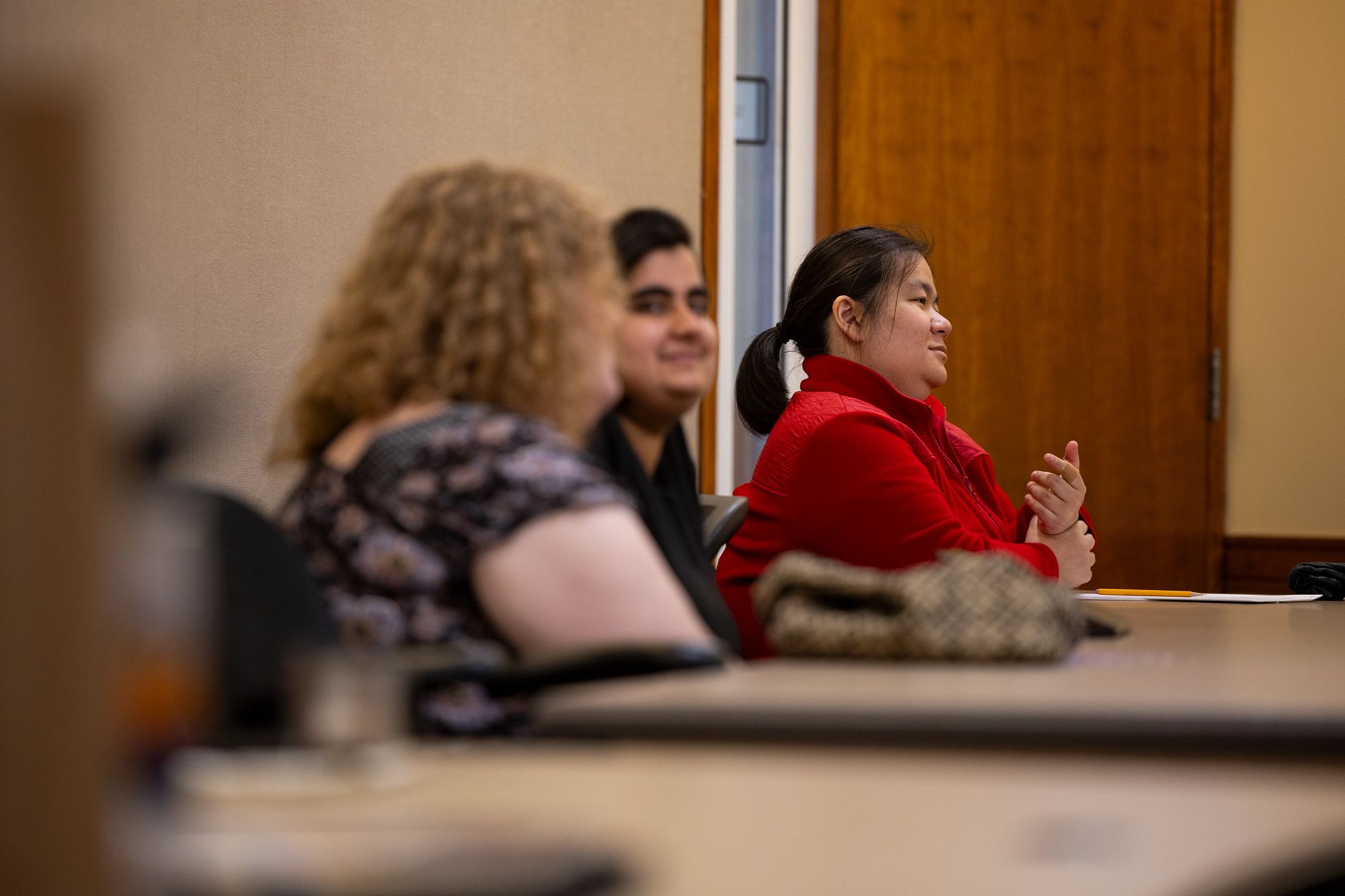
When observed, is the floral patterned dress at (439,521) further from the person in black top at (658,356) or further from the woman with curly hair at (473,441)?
the person in black top at (658,356)

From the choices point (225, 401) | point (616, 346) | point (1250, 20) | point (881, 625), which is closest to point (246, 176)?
point (225, 401)

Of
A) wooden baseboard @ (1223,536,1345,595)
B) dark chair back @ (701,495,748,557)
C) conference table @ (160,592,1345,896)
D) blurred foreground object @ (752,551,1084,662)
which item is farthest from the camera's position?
wooden baseboard @ (1223,536,1345,595)

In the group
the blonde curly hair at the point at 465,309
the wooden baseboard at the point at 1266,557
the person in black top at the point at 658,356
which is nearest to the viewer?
the blonde curly hair at the point at 465,309

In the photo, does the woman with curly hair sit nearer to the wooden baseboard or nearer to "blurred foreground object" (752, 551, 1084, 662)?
"blurred foreground object" (752, 551, 1084, 662)

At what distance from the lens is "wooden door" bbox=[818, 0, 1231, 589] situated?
3.79 m

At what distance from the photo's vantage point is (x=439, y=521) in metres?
1.26

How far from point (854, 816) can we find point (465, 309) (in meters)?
0.84

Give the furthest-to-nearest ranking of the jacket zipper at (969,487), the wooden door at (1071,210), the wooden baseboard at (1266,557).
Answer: the wooden baseboard at (1266,557), the wooden door at (1071,210), the jacket zipper at (969,487)

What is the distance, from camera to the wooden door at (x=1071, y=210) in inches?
149

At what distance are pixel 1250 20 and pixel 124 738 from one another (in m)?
4.37

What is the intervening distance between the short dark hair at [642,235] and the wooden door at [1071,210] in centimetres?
204

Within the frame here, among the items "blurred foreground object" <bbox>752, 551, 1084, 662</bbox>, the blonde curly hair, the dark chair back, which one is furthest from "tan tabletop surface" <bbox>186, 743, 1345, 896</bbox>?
the dark chair back

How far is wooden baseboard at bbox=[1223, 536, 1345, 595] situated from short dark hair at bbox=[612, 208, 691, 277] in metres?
2.86

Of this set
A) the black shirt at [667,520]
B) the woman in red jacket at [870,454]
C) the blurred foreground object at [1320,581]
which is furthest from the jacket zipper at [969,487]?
the black shirt at [667,520]
